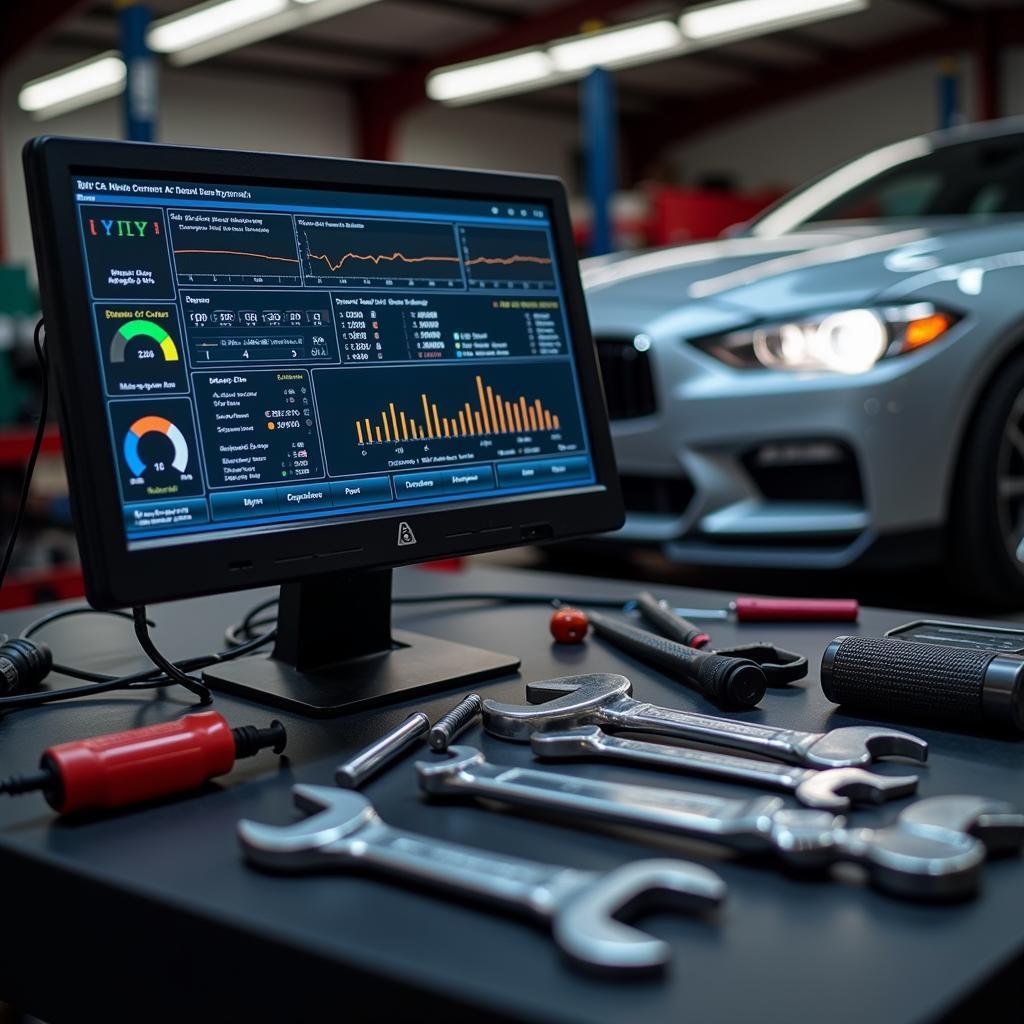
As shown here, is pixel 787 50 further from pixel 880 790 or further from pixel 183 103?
pixel 880 790

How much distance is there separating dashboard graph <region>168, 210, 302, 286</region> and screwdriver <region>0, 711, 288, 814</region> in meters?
0.35

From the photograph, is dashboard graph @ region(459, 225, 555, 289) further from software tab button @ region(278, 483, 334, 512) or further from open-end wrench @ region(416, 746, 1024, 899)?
open-end wrench @ region(416, 746, 1024, 899)

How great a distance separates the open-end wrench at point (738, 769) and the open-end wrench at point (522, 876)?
11 centimetres

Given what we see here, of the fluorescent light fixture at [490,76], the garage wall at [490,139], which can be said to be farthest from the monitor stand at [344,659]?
the garage wall at [490,139]

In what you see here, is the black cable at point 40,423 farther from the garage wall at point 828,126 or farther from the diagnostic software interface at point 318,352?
the garage wall at point 828,126

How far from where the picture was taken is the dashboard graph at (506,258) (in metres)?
1.12

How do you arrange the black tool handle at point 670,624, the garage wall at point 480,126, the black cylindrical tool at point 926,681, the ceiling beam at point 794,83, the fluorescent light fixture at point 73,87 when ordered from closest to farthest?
the black cylindrical tool at point 926,681 → the black tool handle at point 670,624 → the fluorescent light fixture at point 73,87 → the garage wall at point 480,126 → the ceiling beam at point 794,83

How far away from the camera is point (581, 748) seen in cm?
82

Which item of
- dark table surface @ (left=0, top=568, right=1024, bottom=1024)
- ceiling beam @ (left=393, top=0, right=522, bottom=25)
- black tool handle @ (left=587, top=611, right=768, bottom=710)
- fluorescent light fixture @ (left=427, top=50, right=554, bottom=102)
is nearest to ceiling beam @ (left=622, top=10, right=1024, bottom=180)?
fluorescent light fixture @ (left=427, top=50, right=554, bottom=102)

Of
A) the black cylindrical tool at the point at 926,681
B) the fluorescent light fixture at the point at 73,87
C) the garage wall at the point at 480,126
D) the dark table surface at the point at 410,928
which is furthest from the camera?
the garage wall at the point at 480,126

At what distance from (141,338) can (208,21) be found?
389 inches

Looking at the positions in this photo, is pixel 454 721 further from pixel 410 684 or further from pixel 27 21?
pixel 27 21

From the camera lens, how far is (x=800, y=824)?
2.07ft

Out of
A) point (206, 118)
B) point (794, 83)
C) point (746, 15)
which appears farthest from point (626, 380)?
point (794, 83)
